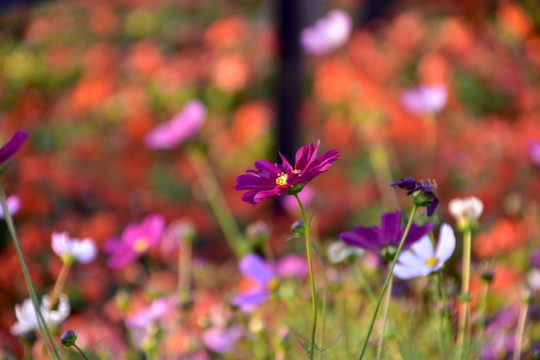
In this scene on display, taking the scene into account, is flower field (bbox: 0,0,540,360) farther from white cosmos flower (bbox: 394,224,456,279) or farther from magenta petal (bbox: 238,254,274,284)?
white cosmos flower (bbox: 394,224,456,279)

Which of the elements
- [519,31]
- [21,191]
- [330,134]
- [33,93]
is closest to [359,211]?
[330,134]

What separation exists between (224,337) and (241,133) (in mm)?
1521

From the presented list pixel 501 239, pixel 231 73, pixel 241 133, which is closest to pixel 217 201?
pixel 241 133

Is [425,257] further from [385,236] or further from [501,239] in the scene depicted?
[501,239]

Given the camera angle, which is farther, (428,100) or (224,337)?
(428,100)

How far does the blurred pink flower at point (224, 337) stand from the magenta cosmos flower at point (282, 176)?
1.17 ft

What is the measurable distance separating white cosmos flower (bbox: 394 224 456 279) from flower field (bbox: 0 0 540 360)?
359 mm

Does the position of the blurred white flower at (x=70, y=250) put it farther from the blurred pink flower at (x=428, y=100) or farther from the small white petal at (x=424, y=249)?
the blurred pink flower at (x=428, y=100)

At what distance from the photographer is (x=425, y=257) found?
0.55 metres

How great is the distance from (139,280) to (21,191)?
41cm

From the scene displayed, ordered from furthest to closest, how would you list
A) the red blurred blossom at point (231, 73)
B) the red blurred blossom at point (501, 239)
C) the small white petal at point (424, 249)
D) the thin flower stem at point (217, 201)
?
the red blurred blossom at point (231, 73), the thin flower stem at point (217, 201), the red blurred blossom at point (501, 239), the small white petal at point (424, 249)

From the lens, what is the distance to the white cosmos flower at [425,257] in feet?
1.69

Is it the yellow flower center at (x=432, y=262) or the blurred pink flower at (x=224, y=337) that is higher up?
the yellow flower center at (x=432, y=262)

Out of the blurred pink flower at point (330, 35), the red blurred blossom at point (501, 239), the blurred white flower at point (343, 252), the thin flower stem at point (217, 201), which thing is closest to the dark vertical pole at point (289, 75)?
the thin flower stem at point (217, 201)
